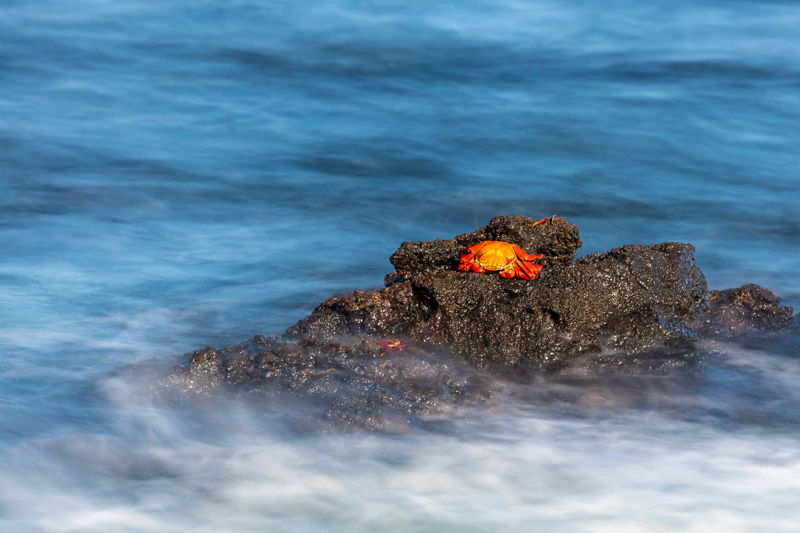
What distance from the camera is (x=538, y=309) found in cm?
432

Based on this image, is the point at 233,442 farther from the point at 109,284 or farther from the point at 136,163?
the point at 136,163

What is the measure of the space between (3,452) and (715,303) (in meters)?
4.08

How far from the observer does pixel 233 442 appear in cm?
404

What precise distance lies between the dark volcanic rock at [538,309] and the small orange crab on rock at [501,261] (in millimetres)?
52

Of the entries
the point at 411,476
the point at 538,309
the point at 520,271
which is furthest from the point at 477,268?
the point at 411,476

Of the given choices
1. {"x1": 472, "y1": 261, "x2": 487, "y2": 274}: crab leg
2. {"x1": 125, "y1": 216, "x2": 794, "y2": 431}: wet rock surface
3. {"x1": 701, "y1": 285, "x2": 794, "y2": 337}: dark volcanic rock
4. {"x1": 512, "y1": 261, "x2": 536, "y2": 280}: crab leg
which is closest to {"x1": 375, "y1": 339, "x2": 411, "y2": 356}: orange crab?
{"x1": 125, "y1": 216, "x2": 794, "y2": 431}: wet rock surface

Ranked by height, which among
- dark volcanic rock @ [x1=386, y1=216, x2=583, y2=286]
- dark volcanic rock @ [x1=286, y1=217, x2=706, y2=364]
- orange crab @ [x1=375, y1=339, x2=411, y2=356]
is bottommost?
orange crab @ [x1=375, y1=339, x2=411, y2=356]

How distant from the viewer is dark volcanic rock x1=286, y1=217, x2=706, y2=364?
14.1ft

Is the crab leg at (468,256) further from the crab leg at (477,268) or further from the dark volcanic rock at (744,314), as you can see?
the dark volcanic rock at (744,314)

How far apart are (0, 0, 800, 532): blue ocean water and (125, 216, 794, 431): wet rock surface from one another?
0.62ft

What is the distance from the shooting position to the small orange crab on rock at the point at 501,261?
14.4 ft

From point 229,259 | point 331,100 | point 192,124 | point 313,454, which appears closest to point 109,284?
point 229,259

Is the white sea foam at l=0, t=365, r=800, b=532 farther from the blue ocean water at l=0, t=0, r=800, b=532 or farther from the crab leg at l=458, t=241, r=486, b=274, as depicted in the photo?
the crab leg at l=458, t=241, r=486, b=274

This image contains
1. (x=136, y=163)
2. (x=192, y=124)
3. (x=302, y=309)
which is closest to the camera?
(x=302, y=309)
